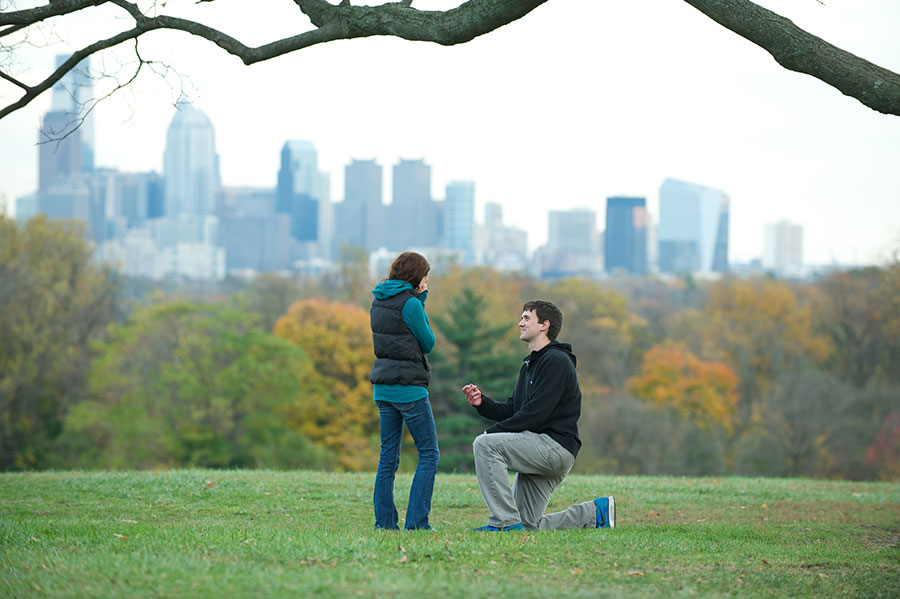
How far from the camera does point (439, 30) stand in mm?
7891

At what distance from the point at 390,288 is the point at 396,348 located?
46cm

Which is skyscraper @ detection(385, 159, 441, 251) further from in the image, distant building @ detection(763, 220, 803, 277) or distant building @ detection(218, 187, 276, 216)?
distant building @ detection(763, 220, 803, 277)

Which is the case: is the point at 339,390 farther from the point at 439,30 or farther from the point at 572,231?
the point at 572,231

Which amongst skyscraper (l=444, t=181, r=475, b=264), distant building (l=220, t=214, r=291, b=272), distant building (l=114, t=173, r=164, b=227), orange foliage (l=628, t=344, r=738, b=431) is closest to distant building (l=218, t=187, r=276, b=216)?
distant building (l=220, t=214, r=291, b=272)

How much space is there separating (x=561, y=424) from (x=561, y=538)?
2.99 ft

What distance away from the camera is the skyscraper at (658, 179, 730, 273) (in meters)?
166

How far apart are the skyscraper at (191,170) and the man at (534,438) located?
16760cm

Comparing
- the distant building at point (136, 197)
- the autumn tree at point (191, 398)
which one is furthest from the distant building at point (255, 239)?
the autumn tree at point (191, 398)

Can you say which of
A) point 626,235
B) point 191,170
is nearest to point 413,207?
point 626,235

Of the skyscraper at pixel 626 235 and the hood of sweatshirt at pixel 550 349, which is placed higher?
the skyscraper at pixel 626 235

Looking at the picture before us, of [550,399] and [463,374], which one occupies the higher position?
[550,399]

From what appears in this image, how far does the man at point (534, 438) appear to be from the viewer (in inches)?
290

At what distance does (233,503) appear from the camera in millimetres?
9320

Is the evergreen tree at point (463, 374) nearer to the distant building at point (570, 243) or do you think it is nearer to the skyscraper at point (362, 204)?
the distant building at point (570, 243)
